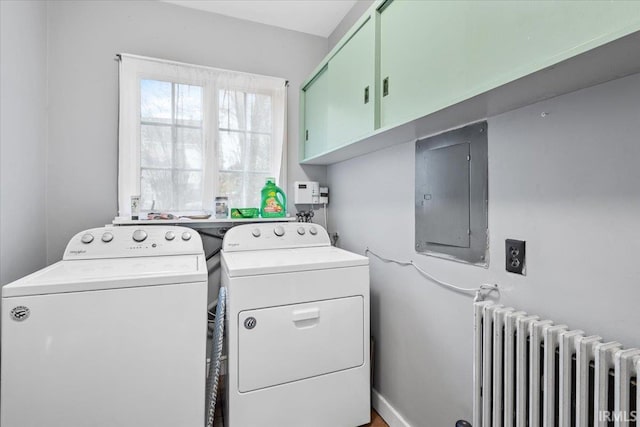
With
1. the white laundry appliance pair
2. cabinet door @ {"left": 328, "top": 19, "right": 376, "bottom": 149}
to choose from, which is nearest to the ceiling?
cabinet door @ {"left": 328, "top": 19, "right": 376, "bottom": 149}

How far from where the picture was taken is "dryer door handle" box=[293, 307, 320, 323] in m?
1.38

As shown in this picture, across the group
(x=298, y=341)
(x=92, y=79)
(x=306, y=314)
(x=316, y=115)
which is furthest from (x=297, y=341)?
(x=92, y=79)

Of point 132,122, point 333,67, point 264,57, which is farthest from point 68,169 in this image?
point 333,67

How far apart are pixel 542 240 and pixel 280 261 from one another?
1068mm

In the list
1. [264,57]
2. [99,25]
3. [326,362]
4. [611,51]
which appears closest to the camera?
[611,51]

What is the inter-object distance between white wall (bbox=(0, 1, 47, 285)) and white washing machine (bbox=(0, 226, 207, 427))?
0.47m

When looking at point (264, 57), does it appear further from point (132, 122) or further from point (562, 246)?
point (562, 246)

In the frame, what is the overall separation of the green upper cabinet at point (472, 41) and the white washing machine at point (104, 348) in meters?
1.16

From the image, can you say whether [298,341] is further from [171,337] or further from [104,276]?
[104,276]

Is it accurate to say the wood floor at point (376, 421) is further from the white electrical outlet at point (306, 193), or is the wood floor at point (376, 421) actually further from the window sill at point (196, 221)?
the white electrical outlet at point (306, 193)

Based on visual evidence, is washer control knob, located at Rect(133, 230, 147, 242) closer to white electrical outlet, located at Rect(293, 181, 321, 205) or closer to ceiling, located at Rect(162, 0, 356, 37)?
white electrical outlet, located at Rect(293, 181, 321, 205)

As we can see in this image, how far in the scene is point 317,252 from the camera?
182 cm

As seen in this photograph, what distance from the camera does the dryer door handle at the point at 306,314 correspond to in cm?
138

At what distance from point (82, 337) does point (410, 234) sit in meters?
1.46
